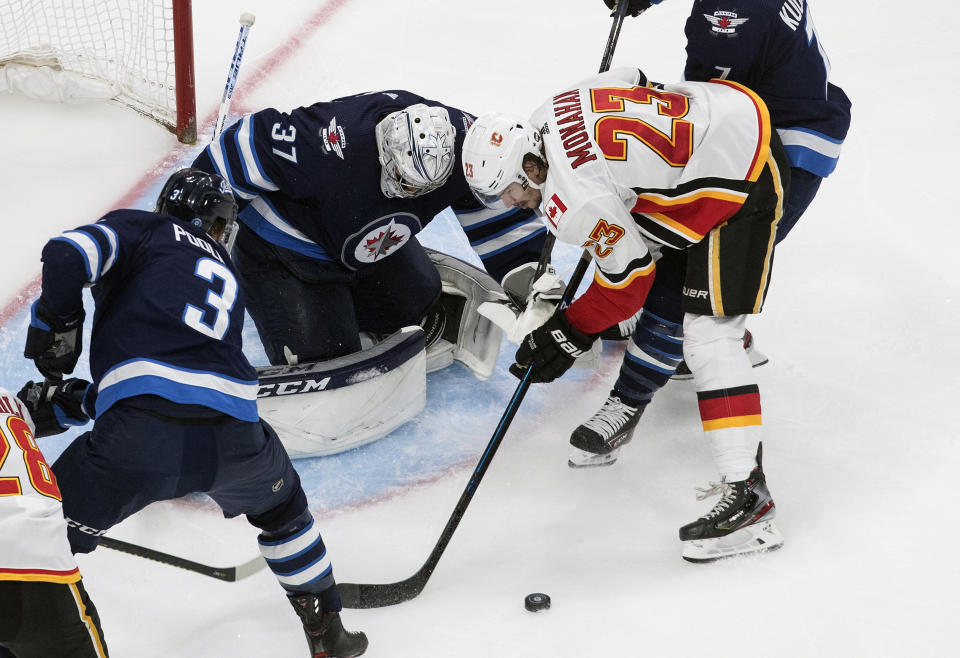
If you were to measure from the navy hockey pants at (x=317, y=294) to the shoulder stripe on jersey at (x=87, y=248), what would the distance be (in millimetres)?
1011

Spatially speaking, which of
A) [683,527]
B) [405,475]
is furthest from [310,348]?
[683,527]

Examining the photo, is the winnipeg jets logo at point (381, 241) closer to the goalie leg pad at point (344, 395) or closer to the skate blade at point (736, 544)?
the goalie leg pad at point (344, 395)

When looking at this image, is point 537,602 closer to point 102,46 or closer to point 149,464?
point 149,464

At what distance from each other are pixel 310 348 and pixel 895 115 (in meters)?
2.72

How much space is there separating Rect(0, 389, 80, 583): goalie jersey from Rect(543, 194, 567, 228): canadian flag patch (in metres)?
1.14

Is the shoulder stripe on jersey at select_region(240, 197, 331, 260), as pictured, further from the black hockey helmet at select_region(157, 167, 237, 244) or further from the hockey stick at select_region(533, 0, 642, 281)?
the black hockey helmet at select_region(157, 167, 237, 244)

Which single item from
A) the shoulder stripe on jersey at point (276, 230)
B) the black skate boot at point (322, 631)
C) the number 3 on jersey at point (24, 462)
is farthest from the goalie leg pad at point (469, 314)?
the number 3 on jersey at point (24, 462)

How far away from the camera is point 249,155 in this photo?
9.14 ft

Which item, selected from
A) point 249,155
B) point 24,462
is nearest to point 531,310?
point 249,155

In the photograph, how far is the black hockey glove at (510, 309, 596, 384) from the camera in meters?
2.63

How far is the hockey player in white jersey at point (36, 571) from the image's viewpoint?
1716 millimetres

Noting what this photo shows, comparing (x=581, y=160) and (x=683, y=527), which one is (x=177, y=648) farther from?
(x=581, y=160)

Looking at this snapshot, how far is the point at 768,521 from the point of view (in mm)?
2654

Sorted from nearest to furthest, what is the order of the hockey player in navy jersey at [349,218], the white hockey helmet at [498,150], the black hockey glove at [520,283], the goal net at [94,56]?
the white hockey helmet at [498,150] → the hockey player in navy jersey at [349,218] → the black hockey glove at [520,283] → the goal net at [94,56]
